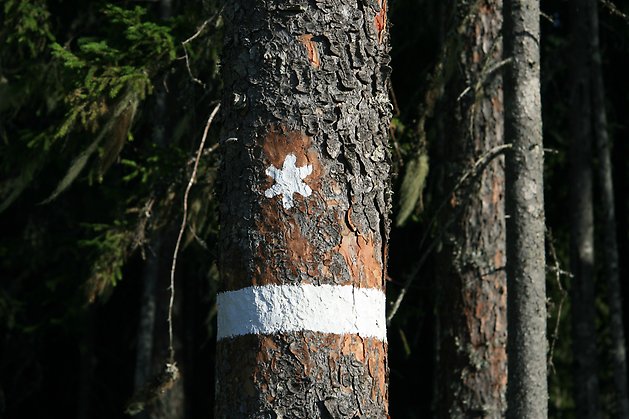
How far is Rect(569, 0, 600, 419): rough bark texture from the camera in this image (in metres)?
9.99

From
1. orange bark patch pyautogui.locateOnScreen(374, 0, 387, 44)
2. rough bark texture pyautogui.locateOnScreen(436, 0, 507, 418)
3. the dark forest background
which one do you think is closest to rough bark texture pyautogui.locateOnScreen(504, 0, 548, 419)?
the dark forest background

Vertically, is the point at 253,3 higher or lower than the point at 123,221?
lower

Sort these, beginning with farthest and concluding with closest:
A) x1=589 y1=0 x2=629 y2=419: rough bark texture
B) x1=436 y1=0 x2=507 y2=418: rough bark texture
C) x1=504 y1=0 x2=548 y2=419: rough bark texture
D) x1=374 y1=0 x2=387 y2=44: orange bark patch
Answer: x1=589 y1=0 x2=629 y2=419: rough bark texture
x1=436 y1=0 x2=507 y2=418: rough bark texture
x1=504 y1=0 x2=548 y2=419: rough bark texture
x1=374 y1=0 x2=387 y2=44: orange bark patch

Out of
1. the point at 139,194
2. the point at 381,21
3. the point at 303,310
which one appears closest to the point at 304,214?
the point at 303,310

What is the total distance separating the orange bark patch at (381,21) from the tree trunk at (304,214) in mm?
13

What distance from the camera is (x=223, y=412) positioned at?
2.30 meters

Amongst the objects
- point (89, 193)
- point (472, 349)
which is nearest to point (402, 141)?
point (472, 349)

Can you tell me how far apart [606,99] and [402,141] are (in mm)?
4977

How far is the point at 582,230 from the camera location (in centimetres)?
1030

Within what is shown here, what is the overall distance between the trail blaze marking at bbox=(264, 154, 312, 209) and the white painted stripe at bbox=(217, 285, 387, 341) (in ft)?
0.60

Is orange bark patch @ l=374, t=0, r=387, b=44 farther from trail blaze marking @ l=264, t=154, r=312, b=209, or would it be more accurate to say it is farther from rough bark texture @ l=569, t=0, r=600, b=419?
rough bark texture @ l=569, t=0, r=600, b=419

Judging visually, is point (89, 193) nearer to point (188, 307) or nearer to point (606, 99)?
point (188, 307)

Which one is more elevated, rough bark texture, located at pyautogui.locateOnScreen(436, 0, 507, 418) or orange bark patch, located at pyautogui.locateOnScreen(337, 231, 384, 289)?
rough bark texture, located at pyautogui.locateOnScreen(436, 0, 507, 418)

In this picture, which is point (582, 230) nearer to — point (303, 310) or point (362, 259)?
point (362, 259)
